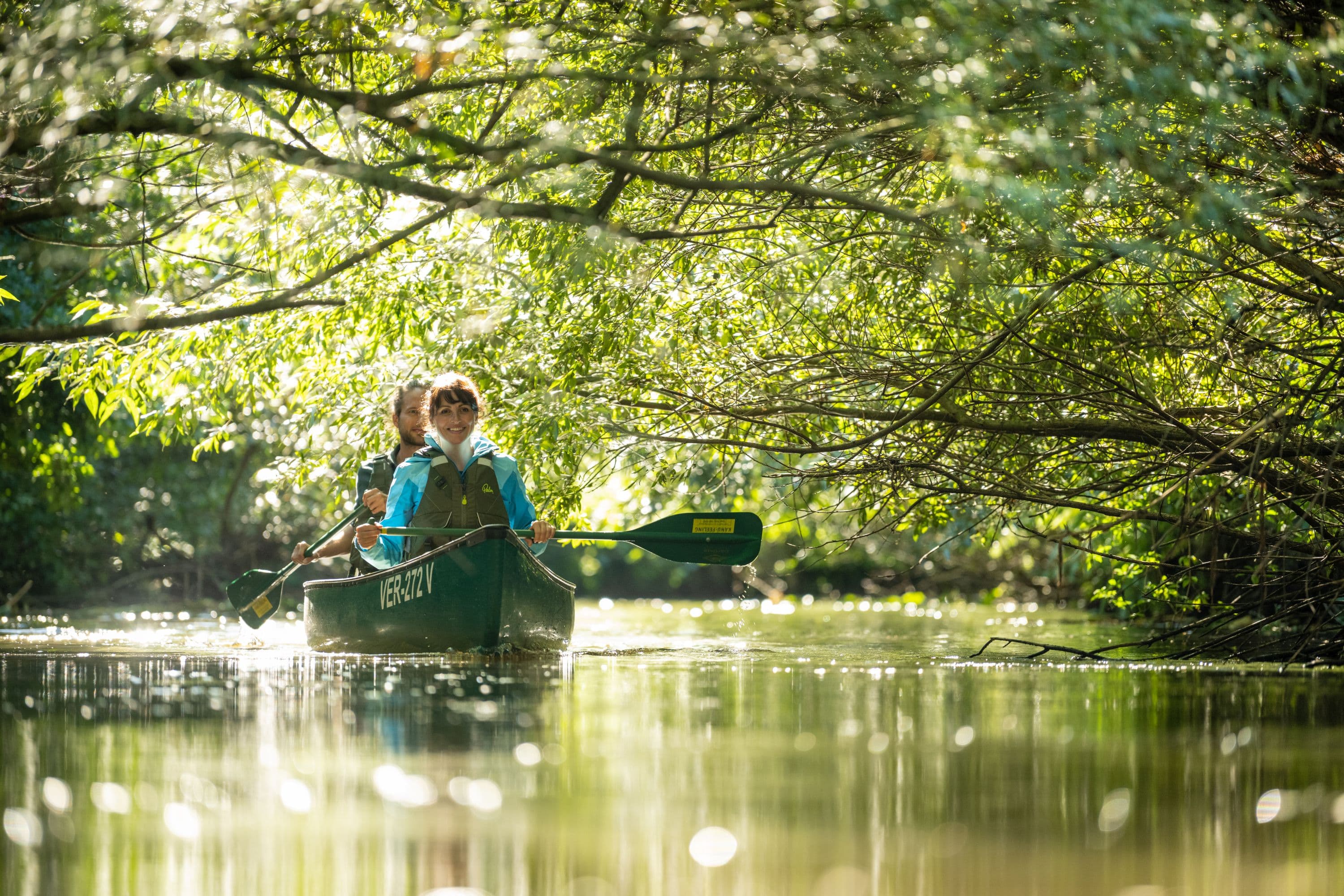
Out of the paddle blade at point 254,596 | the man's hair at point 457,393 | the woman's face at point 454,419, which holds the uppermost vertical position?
the man's hair at point 457,393

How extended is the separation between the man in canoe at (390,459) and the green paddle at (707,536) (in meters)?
1.14

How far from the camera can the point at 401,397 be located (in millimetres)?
8953

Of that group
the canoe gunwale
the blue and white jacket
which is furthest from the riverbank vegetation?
the canoe gunwale

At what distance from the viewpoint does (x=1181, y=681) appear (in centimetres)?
691

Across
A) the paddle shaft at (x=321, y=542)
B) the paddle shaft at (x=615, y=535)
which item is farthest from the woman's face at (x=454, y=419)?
the paddle shaft at (x=321, y=542)

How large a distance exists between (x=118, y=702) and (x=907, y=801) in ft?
10.6

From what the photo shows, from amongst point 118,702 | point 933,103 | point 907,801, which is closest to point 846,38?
point 933,103

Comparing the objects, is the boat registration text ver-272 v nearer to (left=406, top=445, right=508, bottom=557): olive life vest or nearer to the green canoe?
the green canoe

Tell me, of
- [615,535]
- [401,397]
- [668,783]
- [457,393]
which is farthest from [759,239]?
[668,783]

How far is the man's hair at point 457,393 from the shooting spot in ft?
27.2

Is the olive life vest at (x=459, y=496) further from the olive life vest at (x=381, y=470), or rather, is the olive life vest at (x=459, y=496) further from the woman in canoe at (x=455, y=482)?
the olive life vest at (x=381, y=470)

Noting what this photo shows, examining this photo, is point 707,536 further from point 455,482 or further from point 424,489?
point 424,489

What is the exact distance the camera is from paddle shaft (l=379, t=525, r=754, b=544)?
834cm

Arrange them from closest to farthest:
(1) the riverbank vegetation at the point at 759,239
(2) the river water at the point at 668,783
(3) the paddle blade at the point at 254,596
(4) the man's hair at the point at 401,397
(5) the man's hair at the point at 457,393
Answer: (2) the river water at the point at 668,783 < (1) the riverbank vegetation at the point at 759,239 < (5) the man's hair at the point at 457,393 < (4) the man's hair at the point at 401,397 < (3) the paddle blade at the point at 254,596
